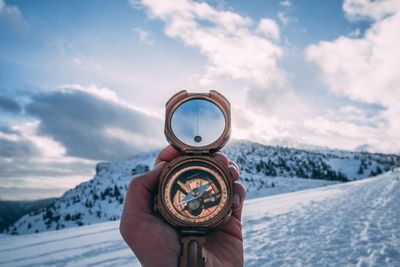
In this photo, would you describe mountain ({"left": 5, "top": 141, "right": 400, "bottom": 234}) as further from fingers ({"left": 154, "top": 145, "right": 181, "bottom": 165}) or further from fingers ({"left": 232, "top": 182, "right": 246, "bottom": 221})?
fingers ({"left": 232, "top": 182, "right": 246, "bottom": 221})

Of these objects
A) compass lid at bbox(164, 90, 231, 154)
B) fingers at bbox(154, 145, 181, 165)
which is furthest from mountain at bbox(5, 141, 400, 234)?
compass lid at bbox(164, 90, 231, 154)

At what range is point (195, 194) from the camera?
7.30ft

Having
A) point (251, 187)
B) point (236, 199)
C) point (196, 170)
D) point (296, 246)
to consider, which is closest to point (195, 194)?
point (196, 170)

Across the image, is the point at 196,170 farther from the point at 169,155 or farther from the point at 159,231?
the point at 159,231

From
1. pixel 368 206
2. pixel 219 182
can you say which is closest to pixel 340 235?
pixel 368 206

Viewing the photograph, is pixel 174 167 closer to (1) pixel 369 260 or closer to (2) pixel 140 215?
(2) pixel 140 215

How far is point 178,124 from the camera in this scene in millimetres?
2393

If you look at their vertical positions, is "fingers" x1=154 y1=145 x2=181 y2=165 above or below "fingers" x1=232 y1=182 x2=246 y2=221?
above

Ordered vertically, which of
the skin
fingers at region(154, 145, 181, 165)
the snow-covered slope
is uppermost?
fingers at region(154, 145, 181, 165)

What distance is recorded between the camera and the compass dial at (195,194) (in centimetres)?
218

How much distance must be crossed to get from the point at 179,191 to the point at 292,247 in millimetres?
4680

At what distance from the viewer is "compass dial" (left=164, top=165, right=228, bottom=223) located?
7.14ft

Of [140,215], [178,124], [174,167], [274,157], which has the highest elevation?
[274,157]

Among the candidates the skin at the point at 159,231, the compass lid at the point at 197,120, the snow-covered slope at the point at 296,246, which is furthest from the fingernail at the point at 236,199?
the snow-covered slope at the point at 296,246
